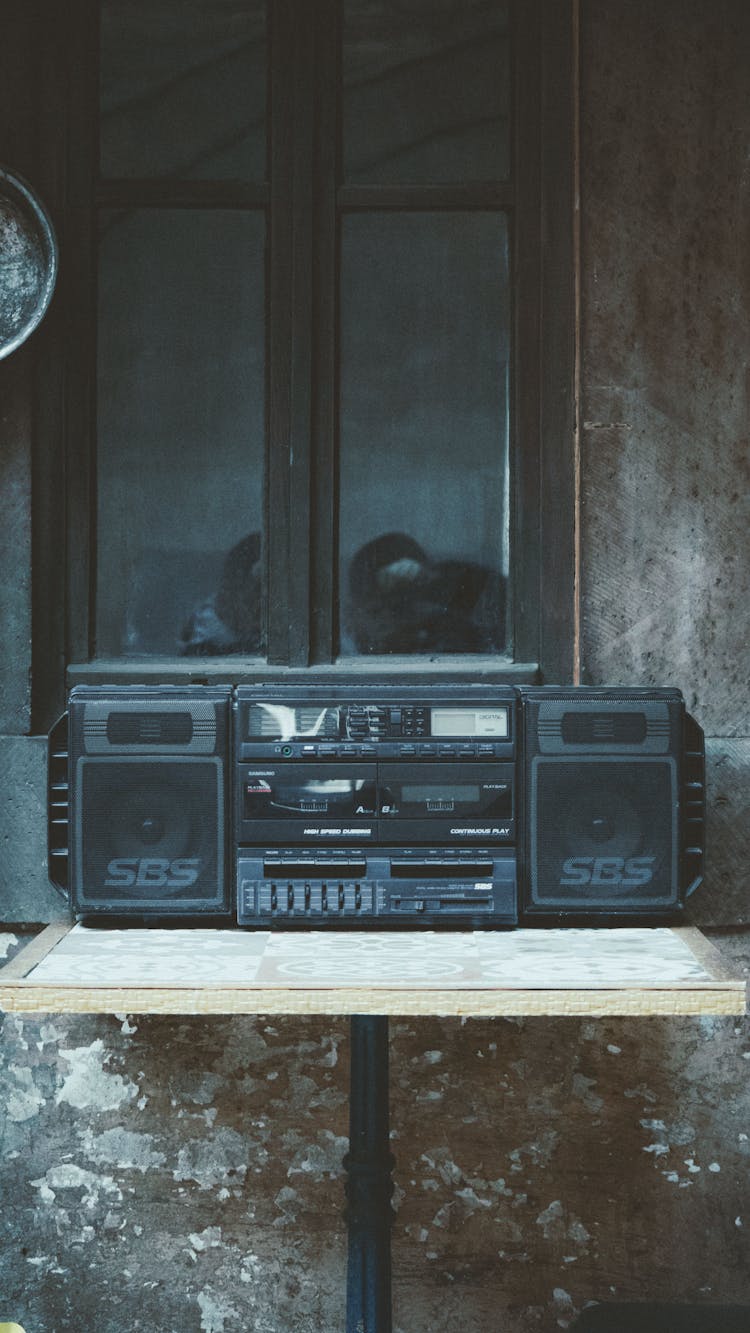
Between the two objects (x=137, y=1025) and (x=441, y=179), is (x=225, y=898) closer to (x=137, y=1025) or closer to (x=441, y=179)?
(x=137, y=1025)

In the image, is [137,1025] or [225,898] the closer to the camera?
[225,898]

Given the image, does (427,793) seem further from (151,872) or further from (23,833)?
(23,833)

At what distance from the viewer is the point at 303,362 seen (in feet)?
8.23

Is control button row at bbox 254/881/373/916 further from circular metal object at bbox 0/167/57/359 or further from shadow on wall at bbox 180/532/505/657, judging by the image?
circular metal object at bbox 0/167/57/359

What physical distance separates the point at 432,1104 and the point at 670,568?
1239 millimetres

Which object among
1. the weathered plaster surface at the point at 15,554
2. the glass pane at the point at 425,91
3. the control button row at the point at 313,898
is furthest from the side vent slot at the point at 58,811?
the glass pane at the point at 425,91

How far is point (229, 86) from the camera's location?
2.54 m

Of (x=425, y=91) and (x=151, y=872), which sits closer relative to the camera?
(x=151, y=872)

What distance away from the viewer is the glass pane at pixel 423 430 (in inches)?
100

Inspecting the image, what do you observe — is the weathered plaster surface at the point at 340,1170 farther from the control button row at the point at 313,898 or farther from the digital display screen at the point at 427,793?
the digital display screen at the point at 427,793

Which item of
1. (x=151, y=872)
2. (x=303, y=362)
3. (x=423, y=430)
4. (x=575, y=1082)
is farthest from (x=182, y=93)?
→ (x=575, y=1082)

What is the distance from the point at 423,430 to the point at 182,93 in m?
0.91

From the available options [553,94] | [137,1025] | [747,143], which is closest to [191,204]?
[553,94]

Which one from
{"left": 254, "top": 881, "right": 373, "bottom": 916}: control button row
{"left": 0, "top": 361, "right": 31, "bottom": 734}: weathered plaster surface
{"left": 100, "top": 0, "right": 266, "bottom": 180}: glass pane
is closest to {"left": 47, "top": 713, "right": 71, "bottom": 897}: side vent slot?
{"left": 254, "top": 881, "right": 373, "bottom": 916}: control button row
